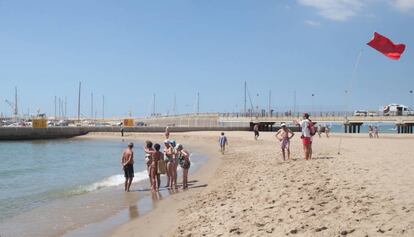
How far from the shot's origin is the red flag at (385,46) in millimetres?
15311

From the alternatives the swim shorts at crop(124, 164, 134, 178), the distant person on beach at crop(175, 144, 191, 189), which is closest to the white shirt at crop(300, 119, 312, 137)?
the distant person on beach at crop(175, 144, 191, 189)

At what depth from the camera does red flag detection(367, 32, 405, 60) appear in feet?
50.2

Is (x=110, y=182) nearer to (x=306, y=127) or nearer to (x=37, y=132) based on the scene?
(x=306, y=127)

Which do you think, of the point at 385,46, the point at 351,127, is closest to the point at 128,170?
the point at 385,46

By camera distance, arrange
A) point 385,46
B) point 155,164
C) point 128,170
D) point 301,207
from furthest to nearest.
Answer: point 385,46
point 128,170
point 155,164
point 301,207

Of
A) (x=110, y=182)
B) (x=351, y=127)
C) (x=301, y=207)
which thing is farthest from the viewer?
(x=351, y=127)

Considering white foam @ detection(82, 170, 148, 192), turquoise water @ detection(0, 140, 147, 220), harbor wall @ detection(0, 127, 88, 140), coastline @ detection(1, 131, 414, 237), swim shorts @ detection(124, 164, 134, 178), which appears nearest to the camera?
coastline @ detection(1, 131, 414, 237)

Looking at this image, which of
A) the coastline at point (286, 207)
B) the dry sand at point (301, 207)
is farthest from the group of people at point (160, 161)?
the dry sand at point (301, 207)

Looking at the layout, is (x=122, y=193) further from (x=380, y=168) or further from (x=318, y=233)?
(x=318, y=233)

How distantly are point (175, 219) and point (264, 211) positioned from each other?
2316 millimetres

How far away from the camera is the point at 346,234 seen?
6066 mm

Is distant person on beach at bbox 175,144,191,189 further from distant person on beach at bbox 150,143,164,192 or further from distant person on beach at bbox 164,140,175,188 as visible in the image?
distant person on beach at bbox 150,143,164,192

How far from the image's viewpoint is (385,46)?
50.5ft

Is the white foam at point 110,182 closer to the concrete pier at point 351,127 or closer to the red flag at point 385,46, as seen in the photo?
the red flag at point 385,46
